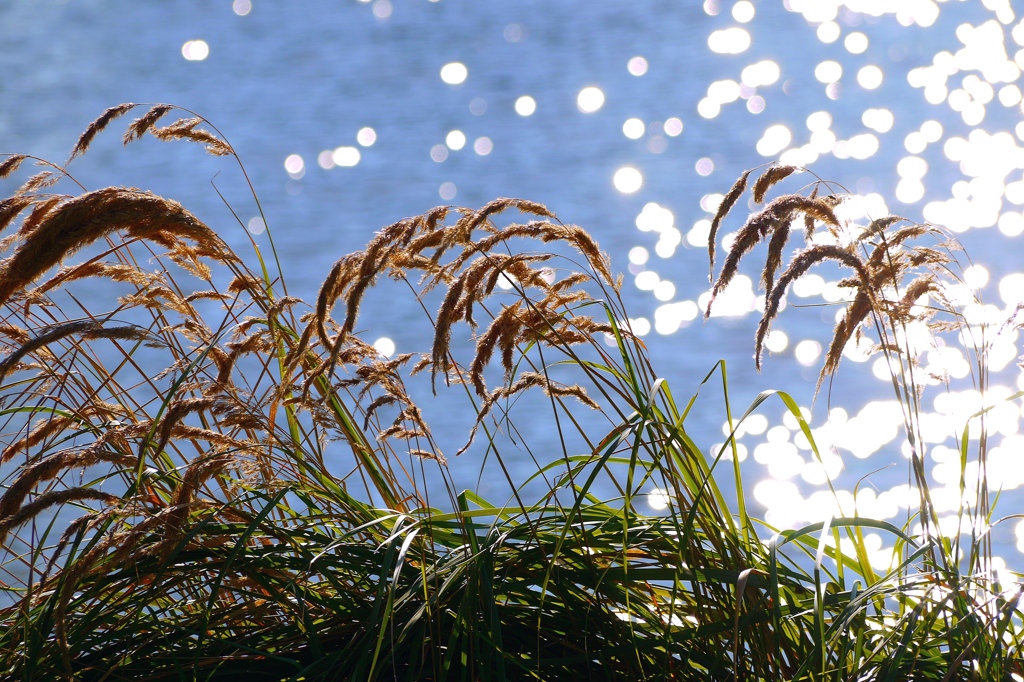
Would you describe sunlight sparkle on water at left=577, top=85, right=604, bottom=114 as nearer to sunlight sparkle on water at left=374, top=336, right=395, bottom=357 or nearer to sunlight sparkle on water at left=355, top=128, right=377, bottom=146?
sunlight sparkle on water at left=355, top=128, right=377, bottom=146

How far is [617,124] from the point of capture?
14.6ft

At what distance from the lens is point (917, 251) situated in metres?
1.02

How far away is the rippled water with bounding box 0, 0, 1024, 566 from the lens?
335 cm

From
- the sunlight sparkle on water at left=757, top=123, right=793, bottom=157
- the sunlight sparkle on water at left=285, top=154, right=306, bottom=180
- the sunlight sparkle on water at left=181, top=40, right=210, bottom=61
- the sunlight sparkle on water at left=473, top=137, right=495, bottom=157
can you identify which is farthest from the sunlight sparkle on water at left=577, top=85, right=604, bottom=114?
the sunlight sparkle on water at left=181, top=40, right=210, bottom=61

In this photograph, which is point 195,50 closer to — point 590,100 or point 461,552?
point 590,100

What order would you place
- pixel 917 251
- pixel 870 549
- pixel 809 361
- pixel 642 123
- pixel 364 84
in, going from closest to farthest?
pixel 917 251 < pixel 870 549 < pixel 809 361 < pixel 642 123 < pixel 364 84

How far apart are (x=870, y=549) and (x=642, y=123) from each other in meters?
2.50

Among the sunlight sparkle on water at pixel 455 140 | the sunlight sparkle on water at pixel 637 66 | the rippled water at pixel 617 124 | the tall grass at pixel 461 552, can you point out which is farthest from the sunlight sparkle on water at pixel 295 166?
the tall grass at pixel 461 552

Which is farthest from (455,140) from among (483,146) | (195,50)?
(195,50)

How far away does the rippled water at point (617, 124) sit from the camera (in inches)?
132

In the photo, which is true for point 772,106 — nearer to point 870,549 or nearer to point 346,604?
point 870,549

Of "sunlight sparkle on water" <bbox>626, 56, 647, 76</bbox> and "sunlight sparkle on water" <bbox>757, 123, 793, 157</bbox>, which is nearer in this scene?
"sunlight sparkle on water" <bbox>757, 123, 793, 157</bbox>

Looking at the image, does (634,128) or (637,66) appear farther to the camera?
(637,66)

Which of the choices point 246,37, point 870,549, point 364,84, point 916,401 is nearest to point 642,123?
point 364,84
